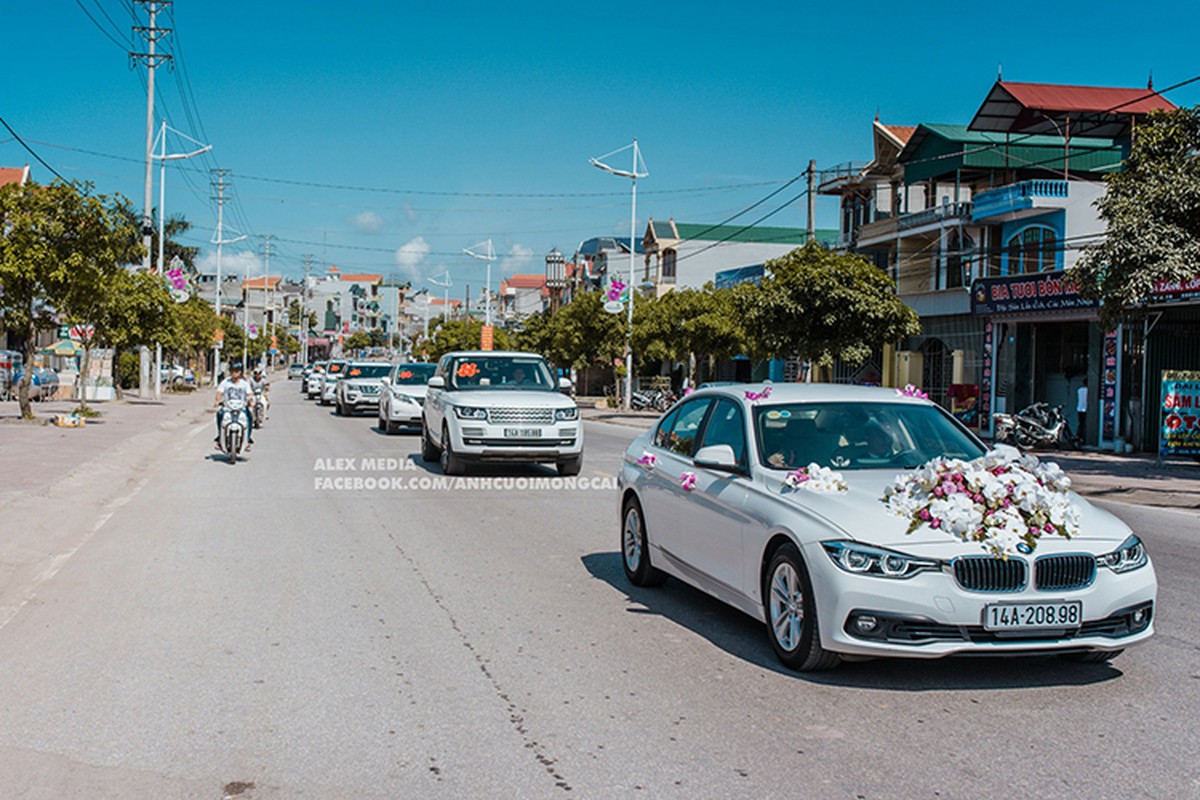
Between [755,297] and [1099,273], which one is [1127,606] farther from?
[755,297]

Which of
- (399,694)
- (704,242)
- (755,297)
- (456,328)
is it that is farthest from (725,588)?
(456,328)

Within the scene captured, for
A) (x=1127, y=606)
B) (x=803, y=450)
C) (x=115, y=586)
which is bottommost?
(x=115, y=586)

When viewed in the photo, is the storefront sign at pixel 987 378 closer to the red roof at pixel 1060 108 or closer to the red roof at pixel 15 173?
the red roof at pixel 1060 108

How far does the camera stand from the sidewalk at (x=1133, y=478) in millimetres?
17375

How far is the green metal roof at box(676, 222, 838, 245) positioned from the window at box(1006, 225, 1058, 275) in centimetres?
4168

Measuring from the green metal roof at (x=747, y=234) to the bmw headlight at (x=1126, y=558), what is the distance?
242ft

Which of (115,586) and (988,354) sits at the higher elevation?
(988,354)

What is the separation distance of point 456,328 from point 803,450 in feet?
332

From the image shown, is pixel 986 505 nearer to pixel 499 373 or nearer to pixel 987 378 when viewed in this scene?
pixel 499 373

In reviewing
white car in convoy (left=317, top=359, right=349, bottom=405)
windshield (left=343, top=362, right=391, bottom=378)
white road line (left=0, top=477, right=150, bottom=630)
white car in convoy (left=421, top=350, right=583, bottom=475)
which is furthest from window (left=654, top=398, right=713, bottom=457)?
white car in convoy (left=317, top=359, right=349, bottom=405)

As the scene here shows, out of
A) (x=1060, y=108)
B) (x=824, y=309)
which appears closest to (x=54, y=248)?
(x=824, y=309)

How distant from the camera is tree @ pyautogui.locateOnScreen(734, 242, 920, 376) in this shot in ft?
106

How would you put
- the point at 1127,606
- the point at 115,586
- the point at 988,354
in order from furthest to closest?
the point at 988,354
the point at 115,586
the point at 1127,606

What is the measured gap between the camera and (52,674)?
6.38m
